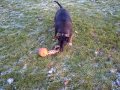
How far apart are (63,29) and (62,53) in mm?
528

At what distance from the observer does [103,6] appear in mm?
7535

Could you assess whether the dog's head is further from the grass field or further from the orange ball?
the orange ball

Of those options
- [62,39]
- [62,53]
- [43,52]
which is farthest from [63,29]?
[43,52]

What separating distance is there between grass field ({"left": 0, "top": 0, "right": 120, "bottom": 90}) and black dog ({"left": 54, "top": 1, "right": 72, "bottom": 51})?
9.9 inches

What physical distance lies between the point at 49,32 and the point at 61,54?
1057 millimetres

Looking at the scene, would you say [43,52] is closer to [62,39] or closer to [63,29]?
[62,39]

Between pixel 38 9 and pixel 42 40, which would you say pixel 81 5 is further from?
pixel 42 40

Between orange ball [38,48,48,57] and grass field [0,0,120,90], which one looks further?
orange ball [38,48,48,57]

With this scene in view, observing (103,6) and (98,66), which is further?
(103,6)

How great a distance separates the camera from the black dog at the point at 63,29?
5.21m

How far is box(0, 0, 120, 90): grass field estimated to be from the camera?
4.70 meters

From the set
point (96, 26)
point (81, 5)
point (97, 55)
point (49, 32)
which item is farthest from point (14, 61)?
point (81, 5)

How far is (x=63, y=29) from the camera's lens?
542 centimetres

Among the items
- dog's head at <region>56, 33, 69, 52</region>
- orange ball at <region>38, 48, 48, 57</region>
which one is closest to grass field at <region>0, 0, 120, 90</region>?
orange ball at <region>38, 48, 48, 57</region>
